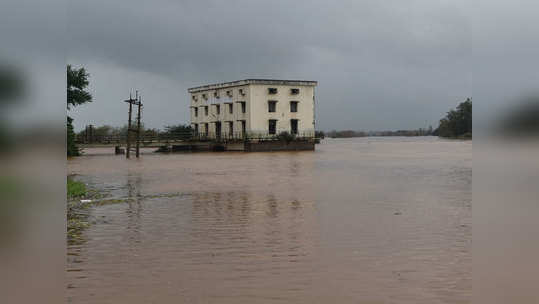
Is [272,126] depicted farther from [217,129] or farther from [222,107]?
[217,129]

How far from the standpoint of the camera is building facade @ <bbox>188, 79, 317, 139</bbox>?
51.2 m

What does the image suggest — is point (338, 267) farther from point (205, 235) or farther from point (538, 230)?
point (538, 230)

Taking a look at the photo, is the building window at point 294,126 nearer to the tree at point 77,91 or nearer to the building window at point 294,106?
the building window at point 294,106

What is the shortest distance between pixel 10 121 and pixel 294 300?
354 cm

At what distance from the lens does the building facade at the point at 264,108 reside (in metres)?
51.2

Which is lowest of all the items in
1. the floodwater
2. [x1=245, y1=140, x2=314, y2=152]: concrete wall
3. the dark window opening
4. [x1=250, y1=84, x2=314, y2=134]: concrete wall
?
the floodwater

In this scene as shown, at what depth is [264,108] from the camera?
169 ft

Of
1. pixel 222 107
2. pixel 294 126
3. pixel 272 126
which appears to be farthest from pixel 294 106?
pixel 222 107

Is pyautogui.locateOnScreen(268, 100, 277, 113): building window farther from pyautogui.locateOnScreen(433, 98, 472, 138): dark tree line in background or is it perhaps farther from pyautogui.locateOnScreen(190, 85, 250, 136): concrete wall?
pyautogui.locateOnScreen(433, 98, 472, 138): dark tree line in background

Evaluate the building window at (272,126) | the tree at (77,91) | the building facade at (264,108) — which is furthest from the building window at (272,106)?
the tree at (77,91)

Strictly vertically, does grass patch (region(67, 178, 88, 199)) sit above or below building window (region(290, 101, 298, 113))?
below

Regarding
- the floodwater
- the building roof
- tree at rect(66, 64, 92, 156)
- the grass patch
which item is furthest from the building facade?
the floodwater

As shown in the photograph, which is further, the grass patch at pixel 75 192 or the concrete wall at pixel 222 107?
the concrete wall at pixel 222 107

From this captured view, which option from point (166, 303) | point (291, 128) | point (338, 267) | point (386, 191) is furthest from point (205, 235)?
point (291, 128)
